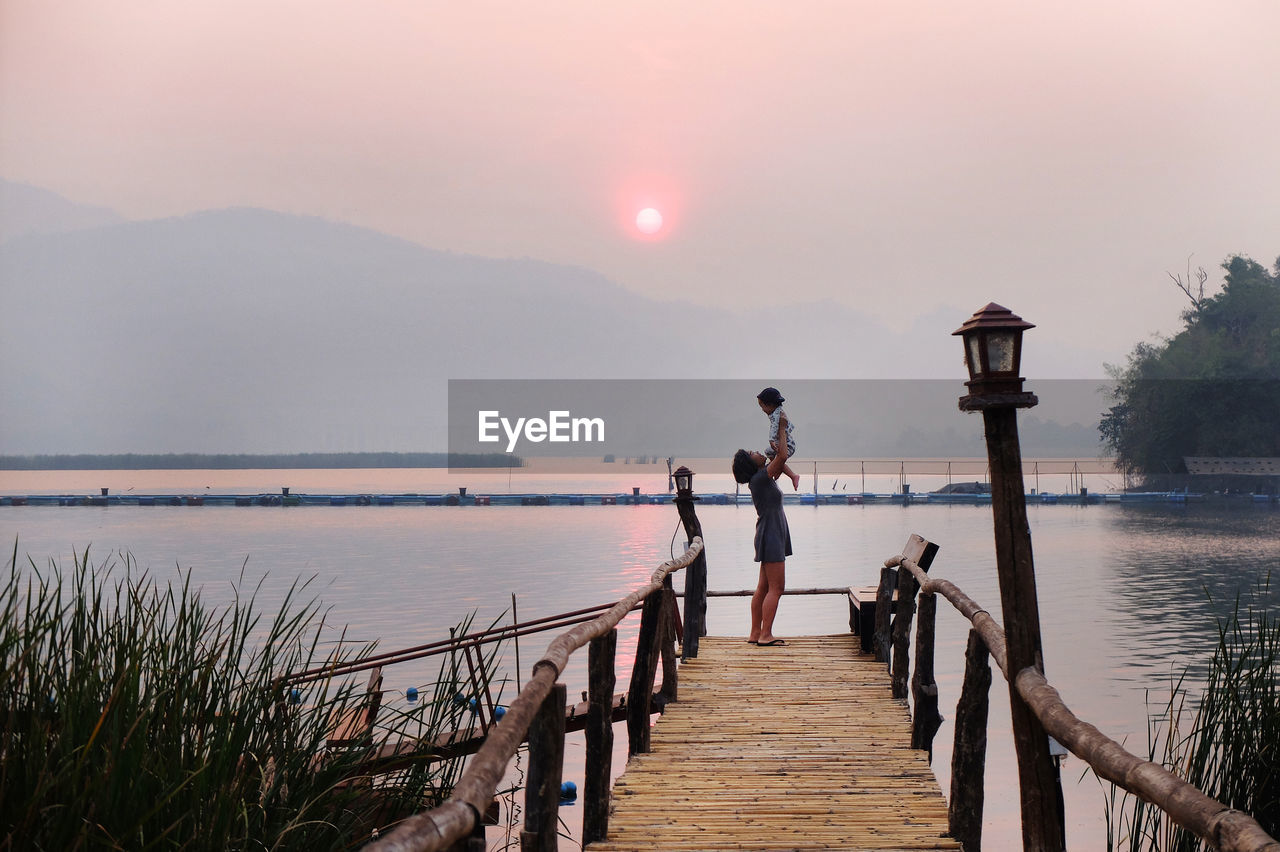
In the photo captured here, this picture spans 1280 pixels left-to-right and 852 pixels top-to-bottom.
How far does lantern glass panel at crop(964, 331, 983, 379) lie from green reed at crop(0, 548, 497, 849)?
2662mm

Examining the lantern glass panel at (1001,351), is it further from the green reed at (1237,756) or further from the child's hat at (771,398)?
the child's hat at (771,398)

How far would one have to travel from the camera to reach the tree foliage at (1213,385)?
96125 millimetres

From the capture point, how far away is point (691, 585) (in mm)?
10492

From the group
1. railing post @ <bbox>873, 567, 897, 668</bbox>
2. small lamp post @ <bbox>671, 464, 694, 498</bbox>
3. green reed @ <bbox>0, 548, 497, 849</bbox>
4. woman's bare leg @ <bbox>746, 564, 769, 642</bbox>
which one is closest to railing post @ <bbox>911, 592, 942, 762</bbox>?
railing post @ <bbox>873, 567, 897, 668</bbox>

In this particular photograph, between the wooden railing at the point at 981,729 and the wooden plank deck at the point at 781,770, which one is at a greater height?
the wooden railing at the point at 981,729

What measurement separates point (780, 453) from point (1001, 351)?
481 centimetres

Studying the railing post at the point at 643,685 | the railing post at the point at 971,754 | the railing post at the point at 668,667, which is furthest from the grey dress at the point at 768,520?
the railing post at the point at 971,754

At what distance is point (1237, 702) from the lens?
512 centimetres

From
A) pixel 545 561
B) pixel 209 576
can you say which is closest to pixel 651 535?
pixel 545 561

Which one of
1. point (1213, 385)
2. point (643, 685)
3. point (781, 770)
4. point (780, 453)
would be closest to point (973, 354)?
point (781, 770)

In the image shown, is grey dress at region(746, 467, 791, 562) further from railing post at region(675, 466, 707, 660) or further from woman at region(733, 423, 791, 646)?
railing post at region(675, 466, 707, 660)

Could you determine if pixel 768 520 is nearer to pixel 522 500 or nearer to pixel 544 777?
pixel 544 777

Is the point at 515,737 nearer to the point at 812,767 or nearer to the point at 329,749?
the point at 329,749

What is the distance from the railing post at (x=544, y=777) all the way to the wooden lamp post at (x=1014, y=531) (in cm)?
172
